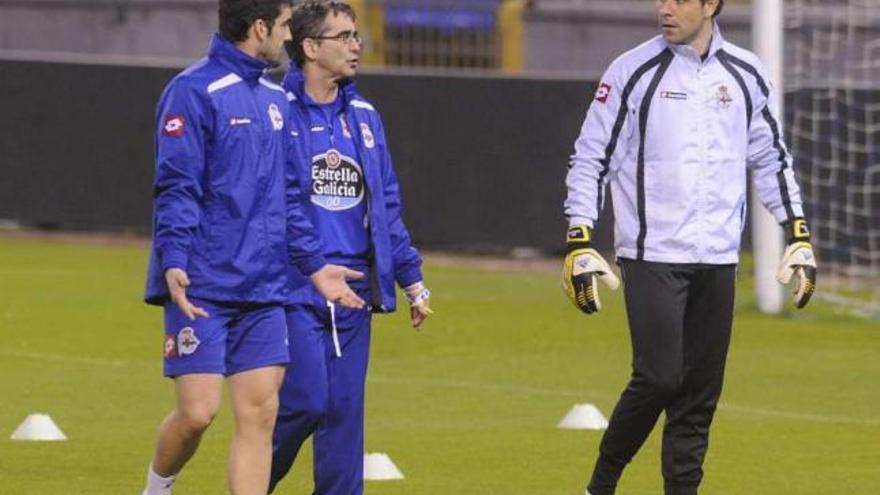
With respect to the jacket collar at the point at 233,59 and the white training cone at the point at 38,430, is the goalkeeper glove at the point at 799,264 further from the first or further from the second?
the white training cone at the point at 38,430

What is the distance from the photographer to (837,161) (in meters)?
21.6

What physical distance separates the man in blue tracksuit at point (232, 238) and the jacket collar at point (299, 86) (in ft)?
1.22

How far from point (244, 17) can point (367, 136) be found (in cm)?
73

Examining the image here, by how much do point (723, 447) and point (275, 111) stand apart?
4.28 meters

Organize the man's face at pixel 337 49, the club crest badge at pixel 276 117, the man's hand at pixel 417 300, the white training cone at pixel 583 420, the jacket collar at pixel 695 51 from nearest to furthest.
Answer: the club crest badge at pixel 276 117
the man's face at pixel 337 49
the man's hand at pixel 417 300
the jacket collar at pixel 695 51
the white training cone at pixel 583 420

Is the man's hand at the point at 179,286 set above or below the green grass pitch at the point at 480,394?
above

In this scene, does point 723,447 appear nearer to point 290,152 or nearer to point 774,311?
point 290,152

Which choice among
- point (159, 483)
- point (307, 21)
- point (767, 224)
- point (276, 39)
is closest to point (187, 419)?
point (159, 483)

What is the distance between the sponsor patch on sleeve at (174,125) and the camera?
8.52 meters

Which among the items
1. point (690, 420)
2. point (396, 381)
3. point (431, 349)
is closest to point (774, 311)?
point (431, 349)

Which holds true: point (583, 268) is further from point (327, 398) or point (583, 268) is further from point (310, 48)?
point (310, 48)

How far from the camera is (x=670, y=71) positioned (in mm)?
9562

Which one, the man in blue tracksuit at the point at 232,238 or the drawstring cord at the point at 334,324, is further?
the drawstring cord at the point at 334,324

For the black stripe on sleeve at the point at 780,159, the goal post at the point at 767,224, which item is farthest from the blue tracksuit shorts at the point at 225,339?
the goal post at the point at 767,224
